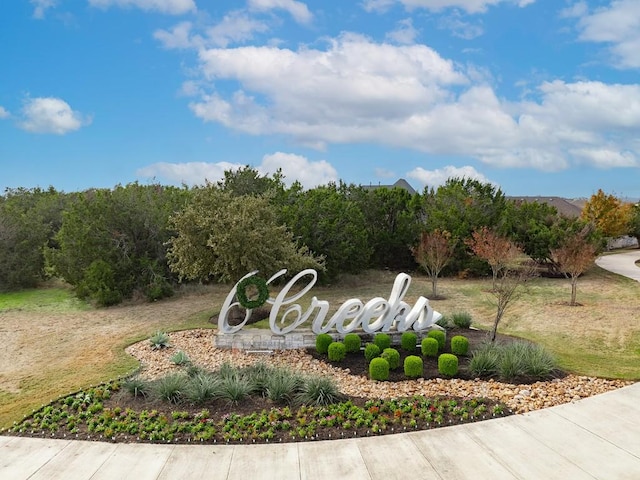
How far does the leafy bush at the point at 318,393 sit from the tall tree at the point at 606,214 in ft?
120

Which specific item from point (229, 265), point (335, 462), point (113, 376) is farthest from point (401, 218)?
point (335, 462)

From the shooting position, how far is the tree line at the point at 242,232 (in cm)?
1473

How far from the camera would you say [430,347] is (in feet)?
37.4

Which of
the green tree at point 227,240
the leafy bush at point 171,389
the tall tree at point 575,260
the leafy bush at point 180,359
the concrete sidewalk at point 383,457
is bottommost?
the concrete sidewalk at point 383,457

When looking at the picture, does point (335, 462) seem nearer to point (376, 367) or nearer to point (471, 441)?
point (471, 441)

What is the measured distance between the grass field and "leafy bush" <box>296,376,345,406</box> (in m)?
4.27

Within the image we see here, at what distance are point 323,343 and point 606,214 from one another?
3604 centimetres

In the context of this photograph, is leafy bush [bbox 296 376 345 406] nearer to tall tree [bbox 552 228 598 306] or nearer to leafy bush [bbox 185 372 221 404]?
leafy bush [bbox 185 372 221 404]

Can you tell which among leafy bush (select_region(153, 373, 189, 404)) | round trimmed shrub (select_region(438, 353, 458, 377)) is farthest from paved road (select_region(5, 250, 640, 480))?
round trimmed shrub (select_region(438, 353, 458, 377))

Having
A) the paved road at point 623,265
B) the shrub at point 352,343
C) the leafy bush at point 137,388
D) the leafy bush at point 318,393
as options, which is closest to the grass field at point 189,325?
the leafy bush at point 137,388

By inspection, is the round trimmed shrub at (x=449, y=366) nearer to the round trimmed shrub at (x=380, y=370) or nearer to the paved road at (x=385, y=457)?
the round trimmed shrub at (x=380, y=370)

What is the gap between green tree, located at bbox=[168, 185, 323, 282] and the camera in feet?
46.6

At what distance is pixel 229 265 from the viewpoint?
14.9 meters

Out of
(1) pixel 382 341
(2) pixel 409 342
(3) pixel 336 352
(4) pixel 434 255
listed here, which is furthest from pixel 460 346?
(4) pixel 434 255
